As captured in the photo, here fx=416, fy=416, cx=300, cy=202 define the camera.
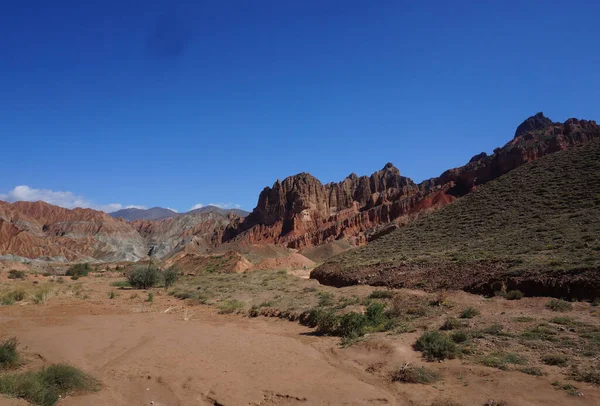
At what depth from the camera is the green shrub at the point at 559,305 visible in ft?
44.5

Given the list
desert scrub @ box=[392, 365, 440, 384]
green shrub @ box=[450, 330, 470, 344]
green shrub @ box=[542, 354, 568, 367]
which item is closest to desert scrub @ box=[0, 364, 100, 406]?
desert scrub @ box=[392, 365, 440, 384]

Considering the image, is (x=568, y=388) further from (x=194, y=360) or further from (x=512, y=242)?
(x=512, y=242)

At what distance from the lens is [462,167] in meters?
118

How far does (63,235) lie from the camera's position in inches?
5832

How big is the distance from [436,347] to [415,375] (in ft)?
5.61

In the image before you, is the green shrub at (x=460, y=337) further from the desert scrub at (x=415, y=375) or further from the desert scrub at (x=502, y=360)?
the desert scrub at (x=415, y=375)

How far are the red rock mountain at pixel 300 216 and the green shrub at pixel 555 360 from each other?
78.4 meters

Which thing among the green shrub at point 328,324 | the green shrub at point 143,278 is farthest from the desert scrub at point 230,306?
the green shrub at point 143,278

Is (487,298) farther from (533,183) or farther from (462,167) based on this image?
(462,167)

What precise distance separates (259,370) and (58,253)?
128m

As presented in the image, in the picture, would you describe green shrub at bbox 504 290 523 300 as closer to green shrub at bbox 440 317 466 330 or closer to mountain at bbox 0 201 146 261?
green shrub at bbox 440 317 466 330

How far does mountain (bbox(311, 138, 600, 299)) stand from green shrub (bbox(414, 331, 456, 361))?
6.87 metres

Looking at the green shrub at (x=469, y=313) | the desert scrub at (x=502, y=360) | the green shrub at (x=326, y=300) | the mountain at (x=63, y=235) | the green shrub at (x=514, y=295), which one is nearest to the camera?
the desert scrub at (x=502, y=360)

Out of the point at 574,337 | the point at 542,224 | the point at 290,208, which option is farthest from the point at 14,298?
the point at 290,208
